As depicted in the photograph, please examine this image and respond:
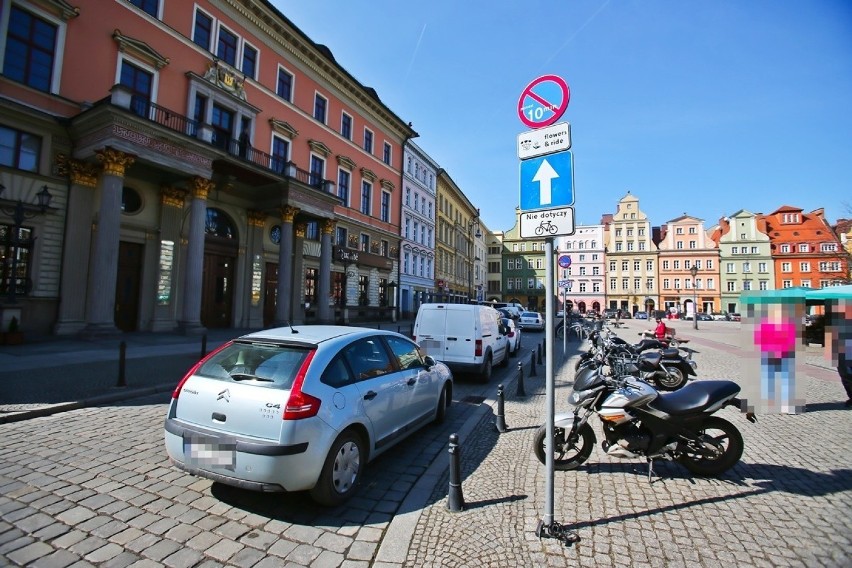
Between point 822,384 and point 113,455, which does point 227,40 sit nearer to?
point 113,455

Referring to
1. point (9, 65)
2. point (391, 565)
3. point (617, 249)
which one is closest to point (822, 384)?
point (391, 565)

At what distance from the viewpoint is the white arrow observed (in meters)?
3.08

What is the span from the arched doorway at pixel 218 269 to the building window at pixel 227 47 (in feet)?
25.3

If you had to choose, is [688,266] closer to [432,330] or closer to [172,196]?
[432,330]

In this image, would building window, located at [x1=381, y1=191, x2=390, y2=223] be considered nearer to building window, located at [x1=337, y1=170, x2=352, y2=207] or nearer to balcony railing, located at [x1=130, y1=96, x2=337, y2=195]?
building window, located at [x1=337, y1=170, x2=352, y2=207]

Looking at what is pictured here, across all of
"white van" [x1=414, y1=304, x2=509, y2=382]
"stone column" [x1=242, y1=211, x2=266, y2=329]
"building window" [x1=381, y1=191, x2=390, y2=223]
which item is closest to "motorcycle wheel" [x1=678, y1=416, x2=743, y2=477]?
"white van" [x1=414, y1=304, x2=509, y2=382]

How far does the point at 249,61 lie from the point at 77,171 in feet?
35.9

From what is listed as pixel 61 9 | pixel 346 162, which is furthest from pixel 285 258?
pixel 61 9

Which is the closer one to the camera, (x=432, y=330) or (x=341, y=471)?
(x=341, y=471)

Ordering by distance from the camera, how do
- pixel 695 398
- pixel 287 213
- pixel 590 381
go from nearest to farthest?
1. pixel 695 398
2. pixel 590 381
3. pixel 287 213

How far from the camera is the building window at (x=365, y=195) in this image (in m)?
30.3

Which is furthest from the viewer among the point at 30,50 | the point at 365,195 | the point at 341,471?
the point at 365,195

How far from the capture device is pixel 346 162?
91.4 ft

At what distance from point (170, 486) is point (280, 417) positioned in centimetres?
161
